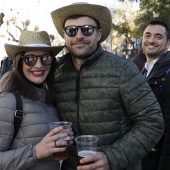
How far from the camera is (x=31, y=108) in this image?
2350 mm

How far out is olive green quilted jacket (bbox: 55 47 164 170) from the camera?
2125mm

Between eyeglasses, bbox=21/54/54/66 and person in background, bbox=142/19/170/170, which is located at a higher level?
eyeglasses, bbox=21/54/54/66

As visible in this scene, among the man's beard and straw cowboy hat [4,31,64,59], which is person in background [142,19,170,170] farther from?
straw cowboy hat [4,31,64,59]

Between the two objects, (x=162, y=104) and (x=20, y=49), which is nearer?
(x=20, y=49)

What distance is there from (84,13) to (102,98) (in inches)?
31.1

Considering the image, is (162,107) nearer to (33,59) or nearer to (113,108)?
(113,108)

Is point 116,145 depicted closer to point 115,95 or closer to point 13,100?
point 115,95

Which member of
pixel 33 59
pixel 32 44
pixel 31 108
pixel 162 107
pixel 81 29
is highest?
pixel 81 29

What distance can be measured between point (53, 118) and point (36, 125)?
0.68ft

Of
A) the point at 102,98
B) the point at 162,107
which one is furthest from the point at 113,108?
the point at 162,107

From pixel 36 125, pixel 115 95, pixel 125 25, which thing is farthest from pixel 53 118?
pixel 125 25

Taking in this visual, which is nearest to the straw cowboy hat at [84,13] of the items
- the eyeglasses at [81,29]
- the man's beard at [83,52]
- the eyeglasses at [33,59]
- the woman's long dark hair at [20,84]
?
the eyeglasses at [81,29]

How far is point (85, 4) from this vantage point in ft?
7.91

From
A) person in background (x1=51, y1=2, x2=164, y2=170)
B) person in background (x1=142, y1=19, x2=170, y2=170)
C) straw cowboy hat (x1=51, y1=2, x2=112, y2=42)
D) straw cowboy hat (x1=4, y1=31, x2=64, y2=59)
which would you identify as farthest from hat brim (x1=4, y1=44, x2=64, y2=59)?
person in background (x1=142, y1=19, x2=170, y2=170)
